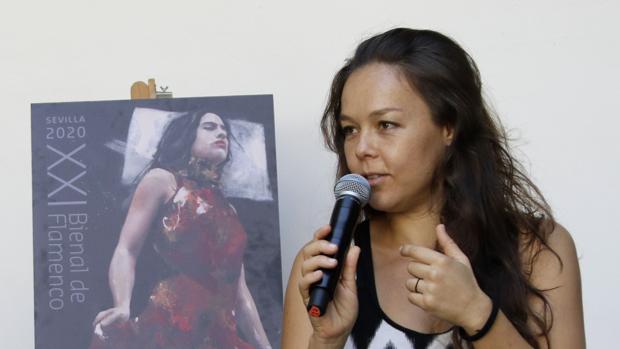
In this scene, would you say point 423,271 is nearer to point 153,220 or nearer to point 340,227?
point 340,227

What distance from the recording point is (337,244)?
1775 millimetres

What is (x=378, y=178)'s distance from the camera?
2.05 m

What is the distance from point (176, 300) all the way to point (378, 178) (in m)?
0.73

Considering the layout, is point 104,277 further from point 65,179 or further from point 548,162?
point 548,162

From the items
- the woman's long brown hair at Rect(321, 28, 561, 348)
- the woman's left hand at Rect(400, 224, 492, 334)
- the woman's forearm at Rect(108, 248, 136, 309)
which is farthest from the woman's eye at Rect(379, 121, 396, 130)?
the woman's forearm at Rect(108, 248, 136, 309)

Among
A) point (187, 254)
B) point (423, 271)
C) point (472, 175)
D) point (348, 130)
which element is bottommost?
point (423, 271)

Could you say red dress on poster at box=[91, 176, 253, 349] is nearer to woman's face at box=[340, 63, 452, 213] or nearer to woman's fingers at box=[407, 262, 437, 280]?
woman's face at box=[340, 63, 452, 213]

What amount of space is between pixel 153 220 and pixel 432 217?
0.78 metres

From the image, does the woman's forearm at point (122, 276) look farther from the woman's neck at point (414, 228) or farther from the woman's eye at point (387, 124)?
the woman's eye at point (387, 124)

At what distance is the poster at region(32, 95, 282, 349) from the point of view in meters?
2.44

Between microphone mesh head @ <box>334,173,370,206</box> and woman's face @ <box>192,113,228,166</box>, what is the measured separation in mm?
691

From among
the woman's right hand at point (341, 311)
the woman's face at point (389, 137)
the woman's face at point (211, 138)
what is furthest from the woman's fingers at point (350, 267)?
the woman's face at point (211, 138)

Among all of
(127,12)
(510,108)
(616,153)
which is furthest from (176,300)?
(616,153)

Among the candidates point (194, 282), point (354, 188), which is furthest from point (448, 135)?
point (194, 282)
